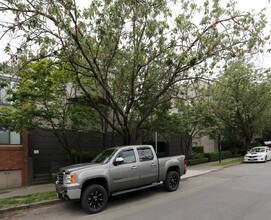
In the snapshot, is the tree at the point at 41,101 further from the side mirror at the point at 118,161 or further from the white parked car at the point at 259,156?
the white parked car at the point at 259,156

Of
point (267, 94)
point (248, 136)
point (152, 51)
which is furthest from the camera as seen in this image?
point (248, 136)

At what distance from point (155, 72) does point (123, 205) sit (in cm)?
601

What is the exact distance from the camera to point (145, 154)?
337 inches

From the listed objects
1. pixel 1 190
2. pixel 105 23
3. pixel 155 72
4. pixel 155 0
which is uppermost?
pixel 155 0

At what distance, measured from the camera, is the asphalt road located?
19.6ft

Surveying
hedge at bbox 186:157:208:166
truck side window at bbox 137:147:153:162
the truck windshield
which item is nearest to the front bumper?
the truck windshield

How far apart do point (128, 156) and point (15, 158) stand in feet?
28.4

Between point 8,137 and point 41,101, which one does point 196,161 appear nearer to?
point 41,101

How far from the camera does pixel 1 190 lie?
12.4 m

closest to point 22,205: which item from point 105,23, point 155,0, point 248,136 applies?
point 105,23

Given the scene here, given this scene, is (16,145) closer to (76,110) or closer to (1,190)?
(1,190)

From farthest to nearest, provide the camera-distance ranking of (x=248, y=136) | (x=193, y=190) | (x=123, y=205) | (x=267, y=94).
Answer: (x=248, y=136) < (x=267, y=94) < (x=193, y=190) < (x=123, y=205)

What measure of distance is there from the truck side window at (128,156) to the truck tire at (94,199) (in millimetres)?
1281

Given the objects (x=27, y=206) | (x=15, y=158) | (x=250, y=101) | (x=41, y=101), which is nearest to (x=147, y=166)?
(x=27, y=206)
